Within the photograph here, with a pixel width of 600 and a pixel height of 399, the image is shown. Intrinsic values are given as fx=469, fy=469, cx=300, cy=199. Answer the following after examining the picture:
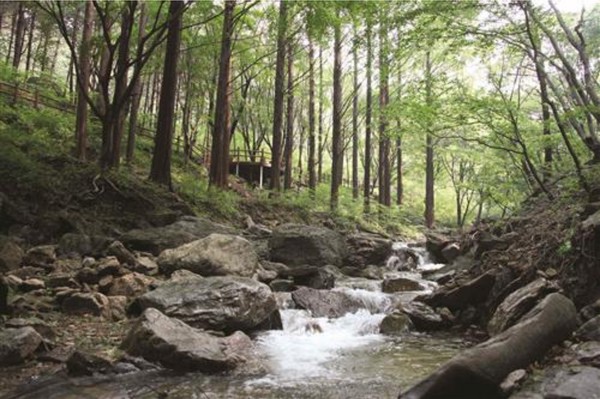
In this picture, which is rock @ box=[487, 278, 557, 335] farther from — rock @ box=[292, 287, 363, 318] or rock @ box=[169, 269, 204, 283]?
rock @ box=[169, 269, 204, 283]

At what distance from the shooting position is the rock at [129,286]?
24.0 feet

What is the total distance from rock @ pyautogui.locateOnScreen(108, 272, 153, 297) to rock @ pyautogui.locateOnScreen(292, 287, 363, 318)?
269 centimetres

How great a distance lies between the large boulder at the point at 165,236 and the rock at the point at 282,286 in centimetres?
200

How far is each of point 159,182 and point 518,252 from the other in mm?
8996

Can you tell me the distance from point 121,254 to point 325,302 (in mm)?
3823

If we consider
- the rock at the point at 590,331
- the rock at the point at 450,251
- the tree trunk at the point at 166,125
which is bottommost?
the rock at the point at 590,331

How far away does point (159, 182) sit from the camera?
1266 centimetres

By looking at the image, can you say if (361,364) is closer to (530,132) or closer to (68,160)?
(68,160)

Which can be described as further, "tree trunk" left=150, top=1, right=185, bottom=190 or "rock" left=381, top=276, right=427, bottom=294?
"tree trunk" left=150, top=1, right=185, bottom=190

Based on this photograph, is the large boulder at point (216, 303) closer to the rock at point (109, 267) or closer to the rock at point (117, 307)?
the rock at point (117, 307)

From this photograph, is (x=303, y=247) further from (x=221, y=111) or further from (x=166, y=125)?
(x=221, y=111)

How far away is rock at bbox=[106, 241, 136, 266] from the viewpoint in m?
8.44

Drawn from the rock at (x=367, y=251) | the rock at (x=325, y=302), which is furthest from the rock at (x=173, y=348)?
the rock at (x=367, y=251)

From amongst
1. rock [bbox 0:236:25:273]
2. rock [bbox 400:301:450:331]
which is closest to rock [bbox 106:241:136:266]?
rock [bbox 0:236:25:273]
